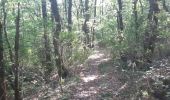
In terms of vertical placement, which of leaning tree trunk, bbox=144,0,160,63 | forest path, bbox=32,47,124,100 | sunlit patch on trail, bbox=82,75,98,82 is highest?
leaning tree trunk, bbox=144,0,160,63

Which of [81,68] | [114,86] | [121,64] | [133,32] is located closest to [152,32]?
[133,32]

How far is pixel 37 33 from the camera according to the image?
58.6 feet

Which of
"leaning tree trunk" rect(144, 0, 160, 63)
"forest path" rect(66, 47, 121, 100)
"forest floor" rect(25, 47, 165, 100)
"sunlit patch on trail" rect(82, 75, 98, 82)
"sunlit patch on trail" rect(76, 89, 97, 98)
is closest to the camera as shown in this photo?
"forest floor" rect(25, 47, 165, 100)

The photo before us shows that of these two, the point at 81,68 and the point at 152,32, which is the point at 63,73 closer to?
the point at 81,68

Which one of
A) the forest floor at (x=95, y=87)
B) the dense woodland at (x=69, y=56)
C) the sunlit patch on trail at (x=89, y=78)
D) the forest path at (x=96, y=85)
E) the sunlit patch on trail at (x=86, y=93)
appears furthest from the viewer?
the sunlit patch on trail at (x=89, y=78)

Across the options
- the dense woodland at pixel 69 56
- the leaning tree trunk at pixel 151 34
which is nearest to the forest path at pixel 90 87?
the dense woodland at pixel 69 56

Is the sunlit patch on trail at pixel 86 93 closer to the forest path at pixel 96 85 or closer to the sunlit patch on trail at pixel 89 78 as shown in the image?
the forest path at pixel 96 85

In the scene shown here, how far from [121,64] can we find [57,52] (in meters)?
4.67

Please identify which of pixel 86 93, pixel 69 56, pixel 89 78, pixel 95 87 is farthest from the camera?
pixel 89 78

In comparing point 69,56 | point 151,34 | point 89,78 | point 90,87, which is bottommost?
point 89,78

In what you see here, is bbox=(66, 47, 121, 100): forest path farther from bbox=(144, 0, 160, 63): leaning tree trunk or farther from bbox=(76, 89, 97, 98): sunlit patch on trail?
bbox=(144, 0, 160, 63): leaning tree trunk

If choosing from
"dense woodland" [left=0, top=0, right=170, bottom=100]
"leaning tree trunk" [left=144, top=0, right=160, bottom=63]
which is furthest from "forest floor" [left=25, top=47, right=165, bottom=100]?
"leaning tree trunk" [left=144, top=0, right=160, bottom=63]

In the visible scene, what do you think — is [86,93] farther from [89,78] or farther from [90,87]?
[89,78]

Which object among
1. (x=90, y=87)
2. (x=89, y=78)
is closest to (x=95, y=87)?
(x=90, y=87)
